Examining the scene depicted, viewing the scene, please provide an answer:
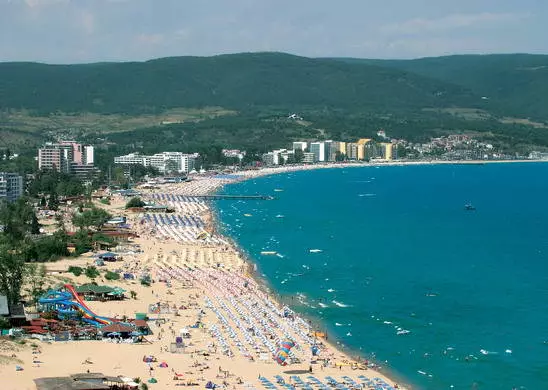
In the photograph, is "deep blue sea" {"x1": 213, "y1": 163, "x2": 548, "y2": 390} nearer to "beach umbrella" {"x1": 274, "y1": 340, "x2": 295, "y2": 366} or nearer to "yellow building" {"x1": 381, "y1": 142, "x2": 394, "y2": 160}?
"beach umbrella" {"x1": 274, "y1": 340, "x2": 295, "y2": 366}

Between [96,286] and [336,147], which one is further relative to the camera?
[336,147]

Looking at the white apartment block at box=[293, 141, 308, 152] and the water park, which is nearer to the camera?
the water park

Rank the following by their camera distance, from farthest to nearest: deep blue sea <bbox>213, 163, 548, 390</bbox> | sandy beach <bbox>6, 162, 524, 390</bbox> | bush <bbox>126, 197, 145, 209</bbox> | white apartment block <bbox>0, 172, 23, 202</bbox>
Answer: bush <bbox>126, 197, 145, 209</bbox> < white apartment block <bbox>0, 172, 23, 202</bbox> < deep blue sea <bbox>213, 163, 548, 390</bbox> < sandy beach <bbox>6, 162, 524, 390</bbox>

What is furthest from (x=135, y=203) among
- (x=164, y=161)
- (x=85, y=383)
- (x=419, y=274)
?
(x=85, y=383)

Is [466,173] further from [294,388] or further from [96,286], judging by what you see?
[294,388]

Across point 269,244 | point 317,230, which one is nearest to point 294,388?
point 269,244

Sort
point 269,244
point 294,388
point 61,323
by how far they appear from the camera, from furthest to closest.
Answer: point 269,244 < point 61,323 < point 294,388

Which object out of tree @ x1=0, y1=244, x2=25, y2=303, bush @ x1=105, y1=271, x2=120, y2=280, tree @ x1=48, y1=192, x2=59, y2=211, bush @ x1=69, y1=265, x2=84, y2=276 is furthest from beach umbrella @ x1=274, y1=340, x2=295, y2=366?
tree @ x1=48, y1=192, x2=59, y2=211

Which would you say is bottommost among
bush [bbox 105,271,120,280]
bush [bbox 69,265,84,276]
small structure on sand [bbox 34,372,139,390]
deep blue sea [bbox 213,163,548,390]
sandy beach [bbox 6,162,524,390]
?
deep blue sea [bbox 213,163,548,390]
